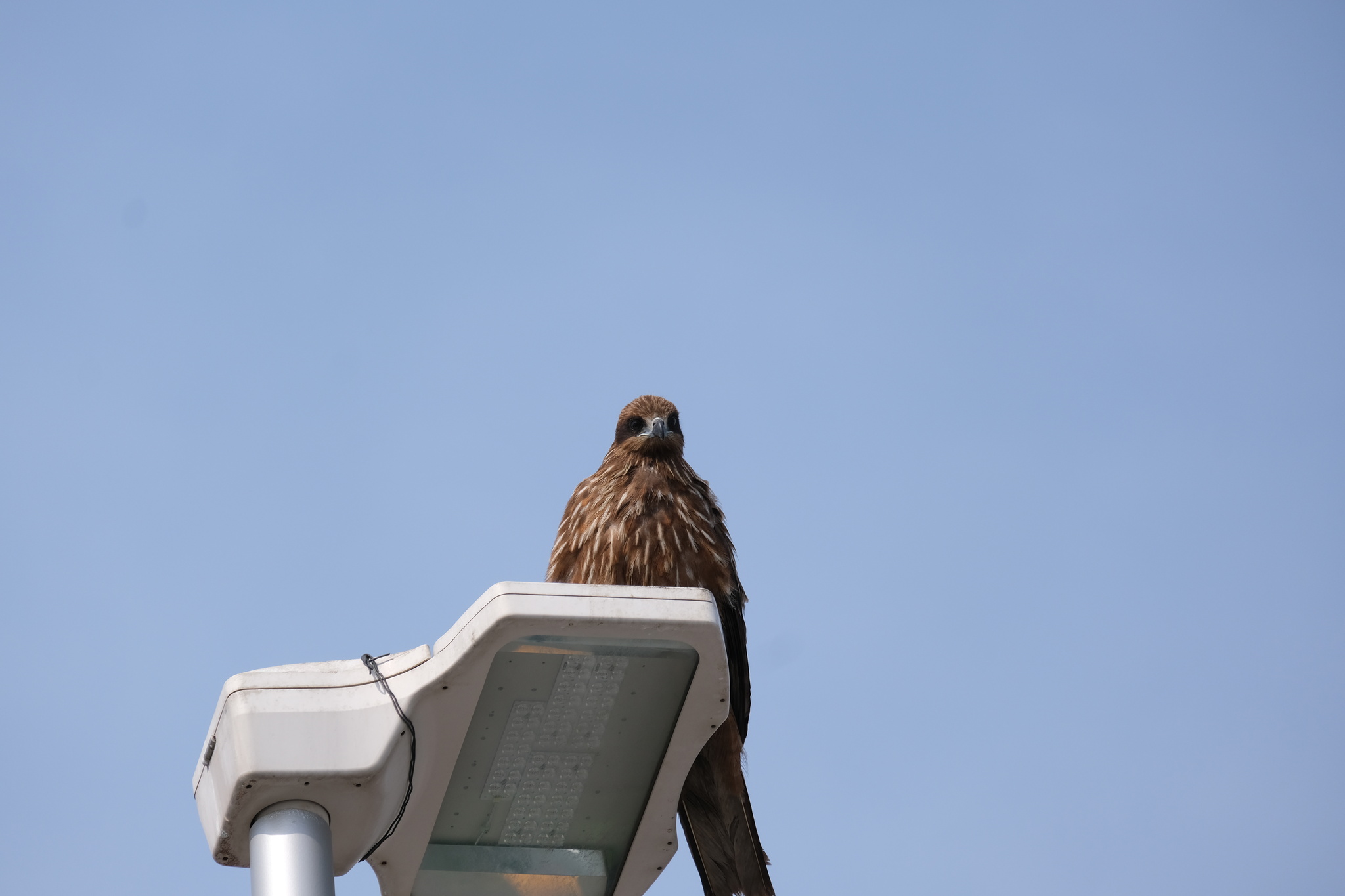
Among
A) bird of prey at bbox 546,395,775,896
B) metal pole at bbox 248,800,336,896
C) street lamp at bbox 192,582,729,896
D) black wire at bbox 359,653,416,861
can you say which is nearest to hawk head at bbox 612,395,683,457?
bird of prey at bbox 546,395,775,896

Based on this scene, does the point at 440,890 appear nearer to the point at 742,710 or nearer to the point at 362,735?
the point at 362,735

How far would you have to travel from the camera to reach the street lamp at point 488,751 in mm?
3211

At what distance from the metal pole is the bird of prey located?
3115 millimetres

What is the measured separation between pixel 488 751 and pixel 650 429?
10.9 ft

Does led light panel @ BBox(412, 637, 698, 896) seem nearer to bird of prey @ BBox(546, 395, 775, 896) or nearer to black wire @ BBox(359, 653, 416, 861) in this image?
black wire @ BBox(359, 653, 416, 861)

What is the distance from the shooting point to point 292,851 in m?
3.15

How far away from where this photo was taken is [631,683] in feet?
11.8

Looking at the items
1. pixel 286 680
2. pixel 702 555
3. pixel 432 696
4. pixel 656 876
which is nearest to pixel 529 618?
pixel 432 696

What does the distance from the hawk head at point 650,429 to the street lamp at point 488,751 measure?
295cm

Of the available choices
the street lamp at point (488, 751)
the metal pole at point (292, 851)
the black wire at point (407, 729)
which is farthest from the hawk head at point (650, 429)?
the metal pole at point (292, 851)

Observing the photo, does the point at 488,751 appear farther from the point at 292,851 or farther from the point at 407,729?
the point at 292,851

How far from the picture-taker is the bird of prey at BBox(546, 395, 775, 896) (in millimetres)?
6391

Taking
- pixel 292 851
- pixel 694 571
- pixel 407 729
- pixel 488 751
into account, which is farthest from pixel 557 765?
pixel 694 571

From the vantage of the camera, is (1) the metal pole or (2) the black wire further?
(2) the black wire
